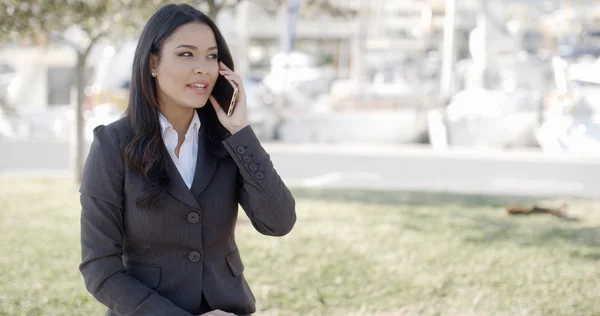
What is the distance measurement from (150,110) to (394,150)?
12.4m

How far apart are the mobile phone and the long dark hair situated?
5.5 inches

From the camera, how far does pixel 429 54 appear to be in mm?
40875

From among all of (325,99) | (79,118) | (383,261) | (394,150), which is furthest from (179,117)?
(325,99)

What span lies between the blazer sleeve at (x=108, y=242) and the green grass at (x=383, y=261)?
1.88 metres

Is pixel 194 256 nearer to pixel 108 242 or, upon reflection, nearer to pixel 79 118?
pixel 108 242

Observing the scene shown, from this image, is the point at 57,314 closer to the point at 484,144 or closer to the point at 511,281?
the point at 511,281

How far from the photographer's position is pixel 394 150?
14.7m

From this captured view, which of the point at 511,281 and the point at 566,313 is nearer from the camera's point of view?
the point at 566,313

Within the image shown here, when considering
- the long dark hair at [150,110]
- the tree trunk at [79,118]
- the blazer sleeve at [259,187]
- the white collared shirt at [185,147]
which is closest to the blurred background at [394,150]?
the tree trunk at [79,118]

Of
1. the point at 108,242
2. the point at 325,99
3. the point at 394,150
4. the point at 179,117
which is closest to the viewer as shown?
the point at 108,242

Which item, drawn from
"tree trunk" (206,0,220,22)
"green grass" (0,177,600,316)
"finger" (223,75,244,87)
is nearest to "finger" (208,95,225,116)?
"finger" (223,75,244,87)

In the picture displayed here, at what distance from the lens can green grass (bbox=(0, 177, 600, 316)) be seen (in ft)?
14.3

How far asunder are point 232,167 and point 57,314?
1986 millimetres

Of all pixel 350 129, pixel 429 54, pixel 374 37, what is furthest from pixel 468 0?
pixel 350 129
